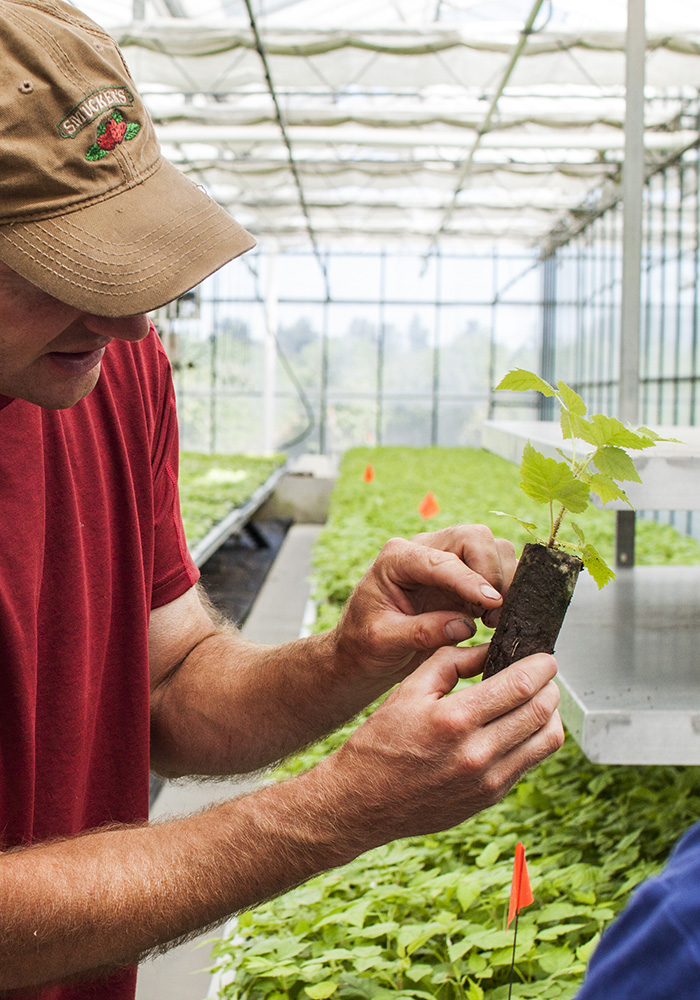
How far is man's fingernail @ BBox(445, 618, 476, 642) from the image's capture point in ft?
4.16

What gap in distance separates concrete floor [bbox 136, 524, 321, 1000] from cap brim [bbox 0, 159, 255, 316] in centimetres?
68

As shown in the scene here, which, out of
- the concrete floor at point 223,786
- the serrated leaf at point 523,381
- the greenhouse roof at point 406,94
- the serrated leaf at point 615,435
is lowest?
the concrete floor at point 223,786

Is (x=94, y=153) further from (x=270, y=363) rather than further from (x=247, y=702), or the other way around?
(x=270, y=363)

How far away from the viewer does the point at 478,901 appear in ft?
6.49

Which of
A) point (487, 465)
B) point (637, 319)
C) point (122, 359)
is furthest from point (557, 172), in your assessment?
point (122, 359)

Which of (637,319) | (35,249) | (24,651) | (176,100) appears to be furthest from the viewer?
(176,100)

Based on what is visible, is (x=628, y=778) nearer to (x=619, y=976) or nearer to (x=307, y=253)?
(x=619, y=976)

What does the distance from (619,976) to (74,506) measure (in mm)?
1033

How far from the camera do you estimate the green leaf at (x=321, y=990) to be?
1620mm

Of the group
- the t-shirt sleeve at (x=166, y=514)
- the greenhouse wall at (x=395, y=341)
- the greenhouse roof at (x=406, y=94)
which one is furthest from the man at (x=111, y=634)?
the greenhouse wall at (x=395, y=341)

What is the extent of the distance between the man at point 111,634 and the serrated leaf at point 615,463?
24 centimetres

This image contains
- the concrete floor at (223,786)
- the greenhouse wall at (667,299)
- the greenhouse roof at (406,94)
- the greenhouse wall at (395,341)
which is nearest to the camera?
the concrete floor at (223,786)

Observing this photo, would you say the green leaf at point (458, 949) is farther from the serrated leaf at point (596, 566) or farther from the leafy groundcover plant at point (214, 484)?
the leafy groundcover plant at point (214, 484)

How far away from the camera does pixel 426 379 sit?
67.4 ft
